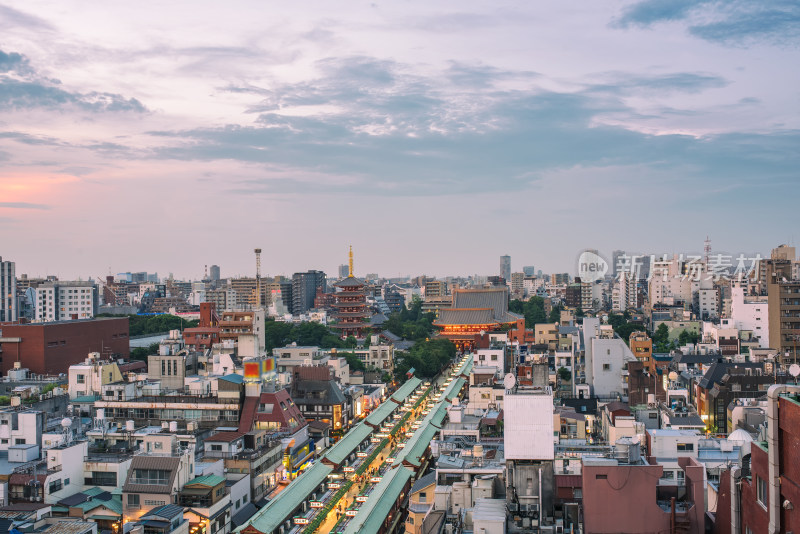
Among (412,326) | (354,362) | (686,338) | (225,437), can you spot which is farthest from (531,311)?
(225,437)


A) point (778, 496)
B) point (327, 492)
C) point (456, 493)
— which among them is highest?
point (778, 496)

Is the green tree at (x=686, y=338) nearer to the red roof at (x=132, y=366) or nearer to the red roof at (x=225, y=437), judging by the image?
the red roof at (x=132, y=366)

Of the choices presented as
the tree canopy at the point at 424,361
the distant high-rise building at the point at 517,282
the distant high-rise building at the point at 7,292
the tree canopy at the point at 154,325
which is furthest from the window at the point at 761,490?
the distant high-rise building at the point at 517,282

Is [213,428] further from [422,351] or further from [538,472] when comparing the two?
[422,351]

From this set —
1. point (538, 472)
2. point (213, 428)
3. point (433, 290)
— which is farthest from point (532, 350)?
point (433, 290)

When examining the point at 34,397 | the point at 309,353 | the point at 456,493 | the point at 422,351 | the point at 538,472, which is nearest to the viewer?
the point at 538,472

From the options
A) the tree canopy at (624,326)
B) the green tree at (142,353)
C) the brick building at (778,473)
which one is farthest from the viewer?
the tree canopy at (624,326)

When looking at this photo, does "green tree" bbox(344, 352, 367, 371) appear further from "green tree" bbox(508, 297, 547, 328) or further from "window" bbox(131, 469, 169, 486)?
"green tree" bbox(508, 297, 547, 328)

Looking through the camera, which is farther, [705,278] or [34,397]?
[705,278]
